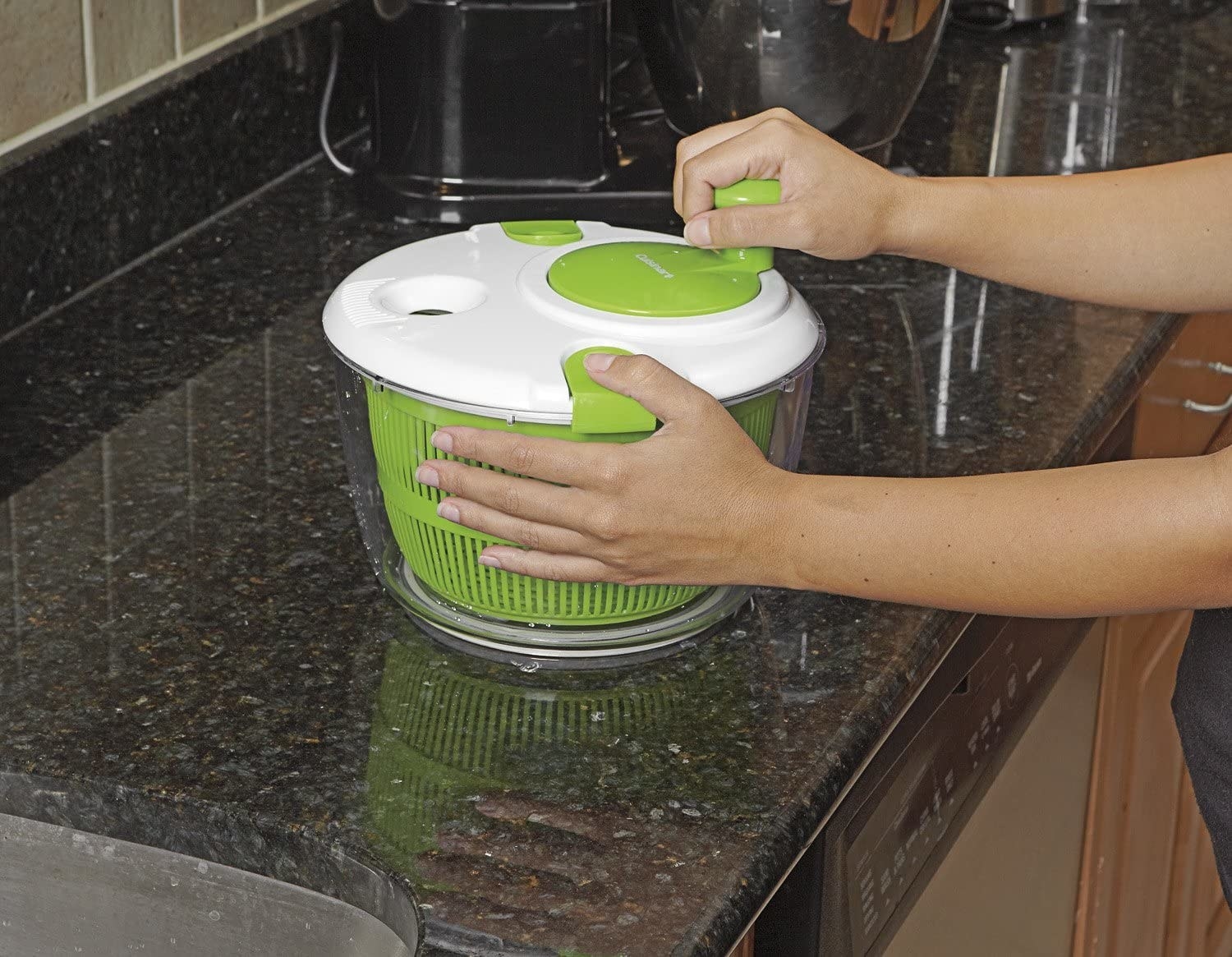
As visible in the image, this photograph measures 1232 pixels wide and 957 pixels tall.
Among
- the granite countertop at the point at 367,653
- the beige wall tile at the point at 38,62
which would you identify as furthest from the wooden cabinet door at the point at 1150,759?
the beige wall tile at the point at 38,62

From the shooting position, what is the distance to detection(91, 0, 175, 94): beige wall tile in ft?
3.87

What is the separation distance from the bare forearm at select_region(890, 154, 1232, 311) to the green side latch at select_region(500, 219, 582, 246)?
0.21 metres

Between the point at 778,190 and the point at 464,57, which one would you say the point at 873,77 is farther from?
the point at 778,190

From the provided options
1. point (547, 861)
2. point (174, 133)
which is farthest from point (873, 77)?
point (547, 861)

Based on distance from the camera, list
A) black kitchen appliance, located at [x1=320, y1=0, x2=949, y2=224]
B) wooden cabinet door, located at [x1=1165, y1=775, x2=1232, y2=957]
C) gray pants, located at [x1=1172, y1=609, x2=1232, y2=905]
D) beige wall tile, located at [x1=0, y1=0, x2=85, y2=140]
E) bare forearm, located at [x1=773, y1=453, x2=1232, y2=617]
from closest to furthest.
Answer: bare forearm, located at [x1=773, y1=453, x2=1232, y2=617] < gray pants, located at [x1=1172, y1=609, x2=1232, y2=905] < beige wall tile, located at [x1=0, y1=0, x2=85, y2=140] < black kitchen appliance, located at [x1=320, y1=0, x2=949, y2=224] < wooden cabinet door, located at [x1=1165, y1=775, x2=1232, y2=957]

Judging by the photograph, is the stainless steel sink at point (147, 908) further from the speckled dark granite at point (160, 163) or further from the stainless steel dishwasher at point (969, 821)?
the speckled dark granite at point (160, 163)

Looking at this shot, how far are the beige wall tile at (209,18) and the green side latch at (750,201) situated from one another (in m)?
0.59

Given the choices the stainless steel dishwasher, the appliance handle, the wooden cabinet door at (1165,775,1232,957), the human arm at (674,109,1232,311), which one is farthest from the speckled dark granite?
the wooden cabinet door at (1165,775,1232,957)

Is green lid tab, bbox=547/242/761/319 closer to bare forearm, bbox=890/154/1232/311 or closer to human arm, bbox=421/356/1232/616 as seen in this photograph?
human arm, bbox=421/356/1232/616

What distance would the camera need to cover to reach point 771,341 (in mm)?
796

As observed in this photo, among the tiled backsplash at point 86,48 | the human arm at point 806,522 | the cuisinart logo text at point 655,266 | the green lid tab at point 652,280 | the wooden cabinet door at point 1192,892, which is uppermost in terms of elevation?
the tiled backsplash at point 86,48

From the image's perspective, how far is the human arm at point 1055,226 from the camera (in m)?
0.94

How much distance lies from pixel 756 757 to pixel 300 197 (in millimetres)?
802

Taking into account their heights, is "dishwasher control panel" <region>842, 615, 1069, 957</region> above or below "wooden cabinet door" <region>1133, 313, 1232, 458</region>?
below
